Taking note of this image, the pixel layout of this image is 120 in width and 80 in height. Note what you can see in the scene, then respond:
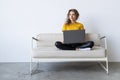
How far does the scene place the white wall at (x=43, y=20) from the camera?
378cm

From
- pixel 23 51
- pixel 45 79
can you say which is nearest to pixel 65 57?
pixel 45 79

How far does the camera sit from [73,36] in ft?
9.95

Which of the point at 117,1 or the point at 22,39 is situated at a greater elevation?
the point at 117,1

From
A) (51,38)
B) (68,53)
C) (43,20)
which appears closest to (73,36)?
(68,53)

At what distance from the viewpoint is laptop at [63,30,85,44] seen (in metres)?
3.02

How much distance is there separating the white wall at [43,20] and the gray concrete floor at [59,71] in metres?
0.35

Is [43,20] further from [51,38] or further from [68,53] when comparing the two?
[68,53]

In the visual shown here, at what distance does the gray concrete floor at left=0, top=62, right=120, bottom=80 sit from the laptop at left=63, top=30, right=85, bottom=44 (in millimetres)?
481

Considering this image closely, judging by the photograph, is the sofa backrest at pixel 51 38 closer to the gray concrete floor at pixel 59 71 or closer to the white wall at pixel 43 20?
the white wall at pixel 43 20

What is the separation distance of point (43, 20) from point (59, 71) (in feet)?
3.74

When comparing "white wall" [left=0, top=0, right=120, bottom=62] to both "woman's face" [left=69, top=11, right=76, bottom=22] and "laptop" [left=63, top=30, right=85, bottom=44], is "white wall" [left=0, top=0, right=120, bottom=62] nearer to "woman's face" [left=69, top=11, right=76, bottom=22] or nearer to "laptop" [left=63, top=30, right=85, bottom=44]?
"woman's face" [left=69, top=11, right=76, bottom=22]

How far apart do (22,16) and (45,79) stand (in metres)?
1.58

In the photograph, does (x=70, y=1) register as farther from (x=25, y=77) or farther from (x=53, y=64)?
(x=25, y=77)

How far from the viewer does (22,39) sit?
12.6 ft
